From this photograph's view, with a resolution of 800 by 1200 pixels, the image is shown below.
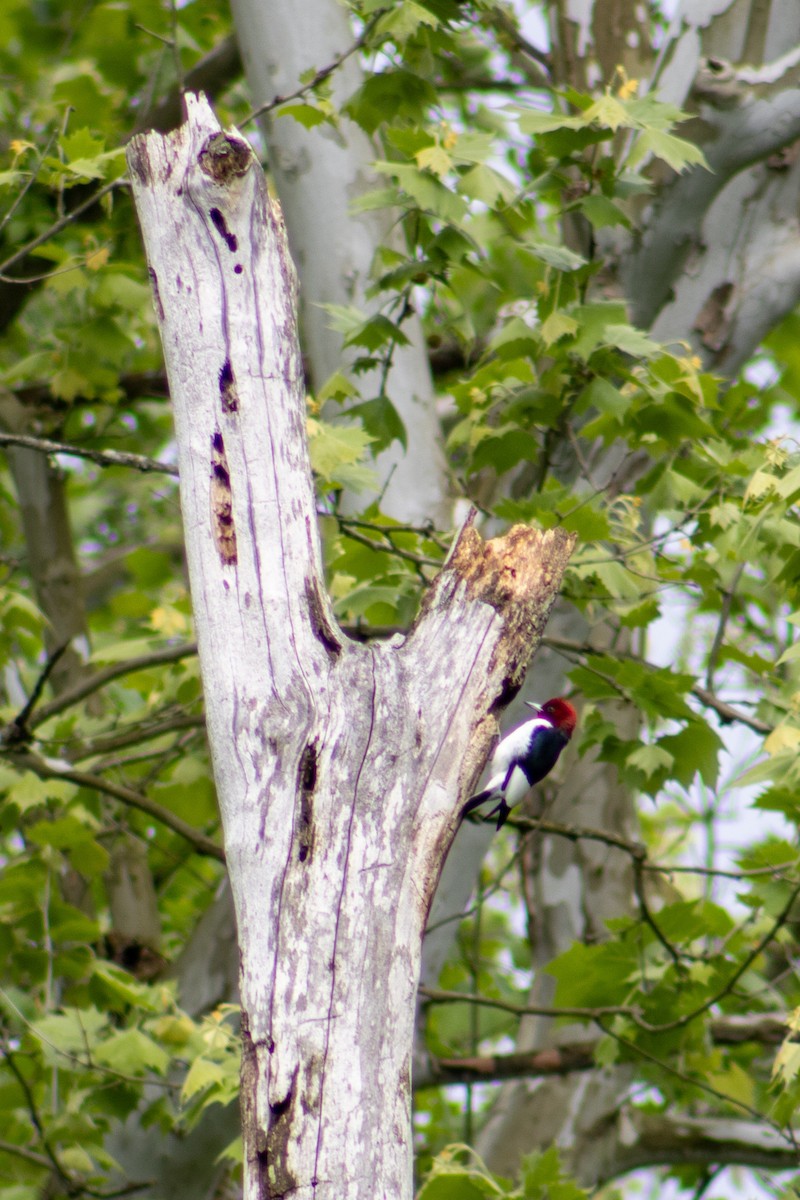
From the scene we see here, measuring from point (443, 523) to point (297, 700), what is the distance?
2088 millimetres

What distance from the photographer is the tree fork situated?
1567mm

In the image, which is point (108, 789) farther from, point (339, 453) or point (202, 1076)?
point (339, 453)

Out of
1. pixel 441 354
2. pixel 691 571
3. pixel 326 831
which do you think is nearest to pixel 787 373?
pixel 441 354

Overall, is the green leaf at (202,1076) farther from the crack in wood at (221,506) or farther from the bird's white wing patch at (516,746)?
the crack in wood at (221,506)

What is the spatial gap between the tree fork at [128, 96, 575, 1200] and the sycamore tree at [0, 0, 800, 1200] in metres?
0.01

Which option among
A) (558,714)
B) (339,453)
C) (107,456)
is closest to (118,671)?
(107,456)

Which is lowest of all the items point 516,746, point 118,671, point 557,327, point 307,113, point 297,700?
point 297,700

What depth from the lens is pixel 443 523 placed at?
3.80m

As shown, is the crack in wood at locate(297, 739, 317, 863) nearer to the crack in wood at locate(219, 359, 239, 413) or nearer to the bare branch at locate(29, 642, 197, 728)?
the crack in wood at locate(219, 359, 239, 413)

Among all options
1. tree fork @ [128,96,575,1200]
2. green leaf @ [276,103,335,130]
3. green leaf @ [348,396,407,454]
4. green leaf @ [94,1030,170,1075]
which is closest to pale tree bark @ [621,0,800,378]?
green leaf @ [348,396,407,454]

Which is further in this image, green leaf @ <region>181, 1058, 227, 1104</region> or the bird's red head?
green leaf @ <region>181, 1058, 227, 1104</region>

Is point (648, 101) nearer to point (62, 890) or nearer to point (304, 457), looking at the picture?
point (304, 457)

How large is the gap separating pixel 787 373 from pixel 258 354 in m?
4.44

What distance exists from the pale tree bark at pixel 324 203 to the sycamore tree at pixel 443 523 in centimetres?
1
